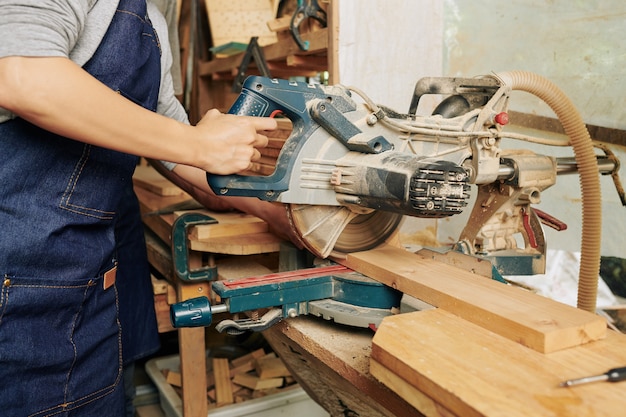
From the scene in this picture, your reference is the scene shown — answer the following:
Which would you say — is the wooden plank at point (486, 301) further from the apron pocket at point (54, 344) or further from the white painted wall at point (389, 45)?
the white painted wall at point (389, 45)

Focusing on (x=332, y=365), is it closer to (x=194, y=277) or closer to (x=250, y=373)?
(x=194, y=277)

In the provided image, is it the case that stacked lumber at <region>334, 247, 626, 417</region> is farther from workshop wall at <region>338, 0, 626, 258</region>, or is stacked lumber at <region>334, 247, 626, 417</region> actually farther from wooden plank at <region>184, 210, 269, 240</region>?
workshop wall at <region>338, 0, 626, 258</region>

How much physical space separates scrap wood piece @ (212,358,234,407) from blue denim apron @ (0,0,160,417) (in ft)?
3.02

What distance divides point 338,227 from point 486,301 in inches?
15.7

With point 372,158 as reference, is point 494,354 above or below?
below

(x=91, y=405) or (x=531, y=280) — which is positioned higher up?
(x=531, y=280)

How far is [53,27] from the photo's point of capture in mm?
958

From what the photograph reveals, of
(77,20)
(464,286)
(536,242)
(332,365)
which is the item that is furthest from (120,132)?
(536,242)

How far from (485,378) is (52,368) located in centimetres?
97

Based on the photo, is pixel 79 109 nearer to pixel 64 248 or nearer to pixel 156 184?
pixel 64 248

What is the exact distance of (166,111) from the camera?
1.59 m

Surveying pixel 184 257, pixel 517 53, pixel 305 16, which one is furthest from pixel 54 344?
pixel 517 53

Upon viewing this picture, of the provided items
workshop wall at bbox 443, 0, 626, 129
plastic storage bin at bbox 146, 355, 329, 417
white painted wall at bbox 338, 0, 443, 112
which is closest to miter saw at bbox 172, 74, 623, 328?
white painted wall at bbox 338, 0, 443, 112

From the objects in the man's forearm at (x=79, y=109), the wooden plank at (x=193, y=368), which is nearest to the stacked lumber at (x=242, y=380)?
the wooden plank at (x=193, y=368)
